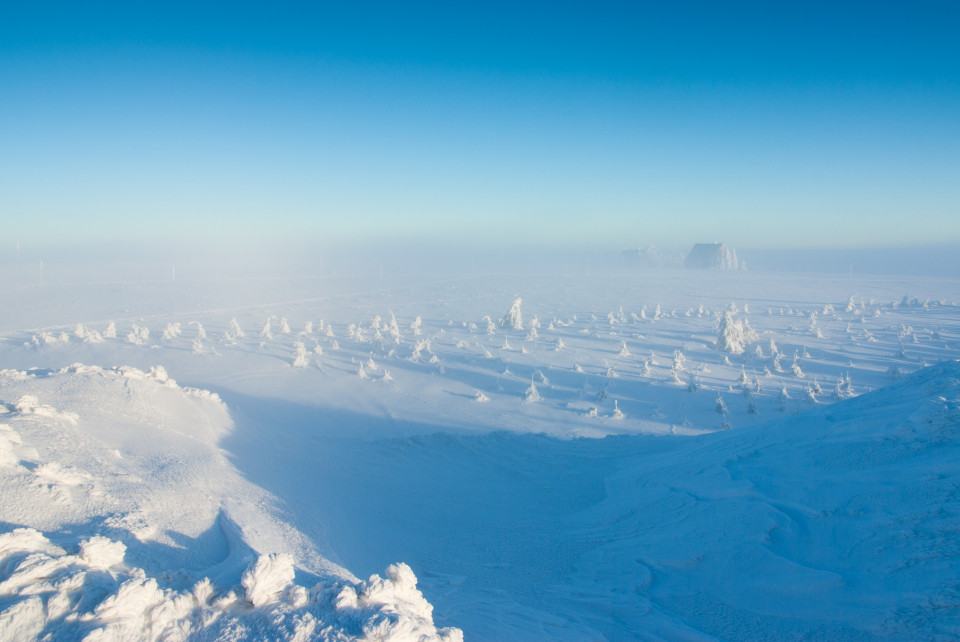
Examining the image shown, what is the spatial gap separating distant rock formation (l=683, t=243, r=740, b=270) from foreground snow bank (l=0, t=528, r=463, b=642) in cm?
13963

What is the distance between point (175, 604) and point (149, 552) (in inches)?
71.2

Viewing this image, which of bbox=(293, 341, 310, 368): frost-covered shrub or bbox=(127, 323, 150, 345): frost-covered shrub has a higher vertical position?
bbox=(293, 341, 310, 368): frost-covered shrub

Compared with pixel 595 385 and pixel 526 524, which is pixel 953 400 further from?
pixel 595 385

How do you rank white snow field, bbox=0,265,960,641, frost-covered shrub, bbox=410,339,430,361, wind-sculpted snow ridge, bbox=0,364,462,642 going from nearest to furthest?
1. wind-sculpted snow ridge, bbox=0,364,462,642
2. white snow field, bbox=0,265,960,641
3. frost-covered shrub, bbox=410,339,430,361

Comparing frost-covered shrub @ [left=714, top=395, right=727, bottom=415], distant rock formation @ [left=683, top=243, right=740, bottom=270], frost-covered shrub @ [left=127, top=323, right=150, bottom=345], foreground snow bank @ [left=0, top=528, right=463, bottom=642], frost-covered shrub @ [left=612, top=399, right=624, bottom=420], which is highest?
distant rock formation @ [left=683, top=243, right=740, bottom=270]

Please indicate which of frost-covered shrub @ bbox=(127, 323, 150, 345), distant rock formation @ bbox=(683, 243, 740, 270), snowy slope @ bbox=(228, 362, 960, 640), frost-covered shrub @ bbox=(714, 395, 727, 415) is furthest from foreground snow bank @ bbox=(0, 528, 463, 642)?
distant rock formation @ bbox=(683, 243, 740, 270)

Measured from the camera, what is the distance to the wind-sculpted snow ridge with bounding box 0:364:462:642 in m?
3.15

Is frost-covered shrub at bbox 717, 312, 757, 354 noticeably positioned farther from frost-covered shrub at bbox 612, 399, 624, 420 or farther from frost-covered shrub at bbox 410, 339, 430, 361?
frost-covered shrub at bbox 410, 339, 430, 361

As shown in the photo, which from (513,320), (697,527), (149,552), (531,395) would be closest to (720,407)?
(531,395)

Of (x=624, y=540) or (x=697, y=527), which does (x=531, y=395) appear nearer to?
(x=624, y=540)

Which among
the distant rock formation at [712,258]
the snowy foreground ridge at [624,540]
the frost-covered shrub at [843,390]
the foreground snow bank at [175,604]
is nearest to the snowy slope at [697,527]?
the snowy foreground ridge at [624,540]

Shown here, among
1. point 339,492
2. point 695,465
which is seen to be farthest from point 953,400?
point 339,492

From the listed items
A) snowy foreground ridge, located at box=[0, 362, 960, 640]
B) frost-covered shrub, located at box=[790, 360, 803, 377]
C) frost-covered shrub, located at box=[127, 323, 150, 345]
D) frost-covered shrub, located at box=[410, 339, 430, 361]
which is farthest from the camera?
frost-covered shrub, located at box=[127, 323, 150, 345]

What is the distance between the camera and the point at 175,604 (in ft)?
10.8
